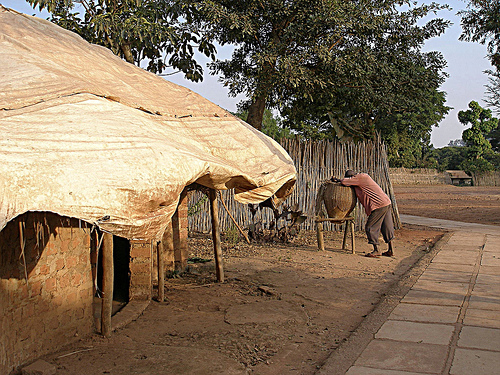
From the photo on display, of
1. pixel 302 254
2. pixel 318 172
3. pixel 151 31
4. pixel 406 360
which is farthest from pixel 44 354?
pixel 318 172

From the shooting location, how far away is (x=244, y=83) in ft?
36.0

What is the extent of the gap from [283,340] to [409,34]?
9231 millimetres

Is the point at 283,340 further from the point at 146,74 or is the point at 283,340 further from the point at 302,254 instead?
the point at 302,254

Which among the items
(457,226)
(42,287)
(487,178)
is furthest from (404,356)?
(487,178)

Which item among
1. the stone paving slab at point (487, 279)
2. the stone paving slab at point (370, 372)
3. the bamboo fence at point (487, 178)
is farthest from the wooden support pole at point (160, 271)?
the bamboo fence at point (487, 178)

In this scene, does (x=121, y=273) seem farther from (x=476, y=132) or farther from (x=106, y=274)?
(x=476, y=132)

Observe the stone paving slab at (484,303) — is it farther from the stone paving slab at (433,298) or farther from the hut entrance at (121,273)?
the hut entrance at (121,273)

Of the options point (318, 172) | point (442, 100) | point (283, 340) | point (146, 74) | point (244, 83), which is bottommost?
point (283, 340)

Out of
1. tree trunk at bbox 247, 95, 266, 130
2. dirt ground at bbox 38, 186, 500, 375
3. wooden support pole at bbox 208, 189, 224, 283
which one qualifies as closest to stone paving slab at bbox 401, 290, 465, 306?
dirt ground at bbox 38, 186, 500, 375

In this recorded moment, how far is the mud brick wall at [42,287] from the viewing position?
128 inches

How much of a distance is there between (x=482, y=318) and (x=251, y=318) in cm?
217

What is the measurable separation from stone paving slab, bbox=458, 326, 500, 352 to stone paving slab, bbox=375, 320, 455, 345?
108 mm

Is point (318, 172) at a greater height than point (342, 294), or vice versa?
point (318, 172)

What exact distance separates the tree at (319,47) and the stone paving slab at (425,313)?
582cm
